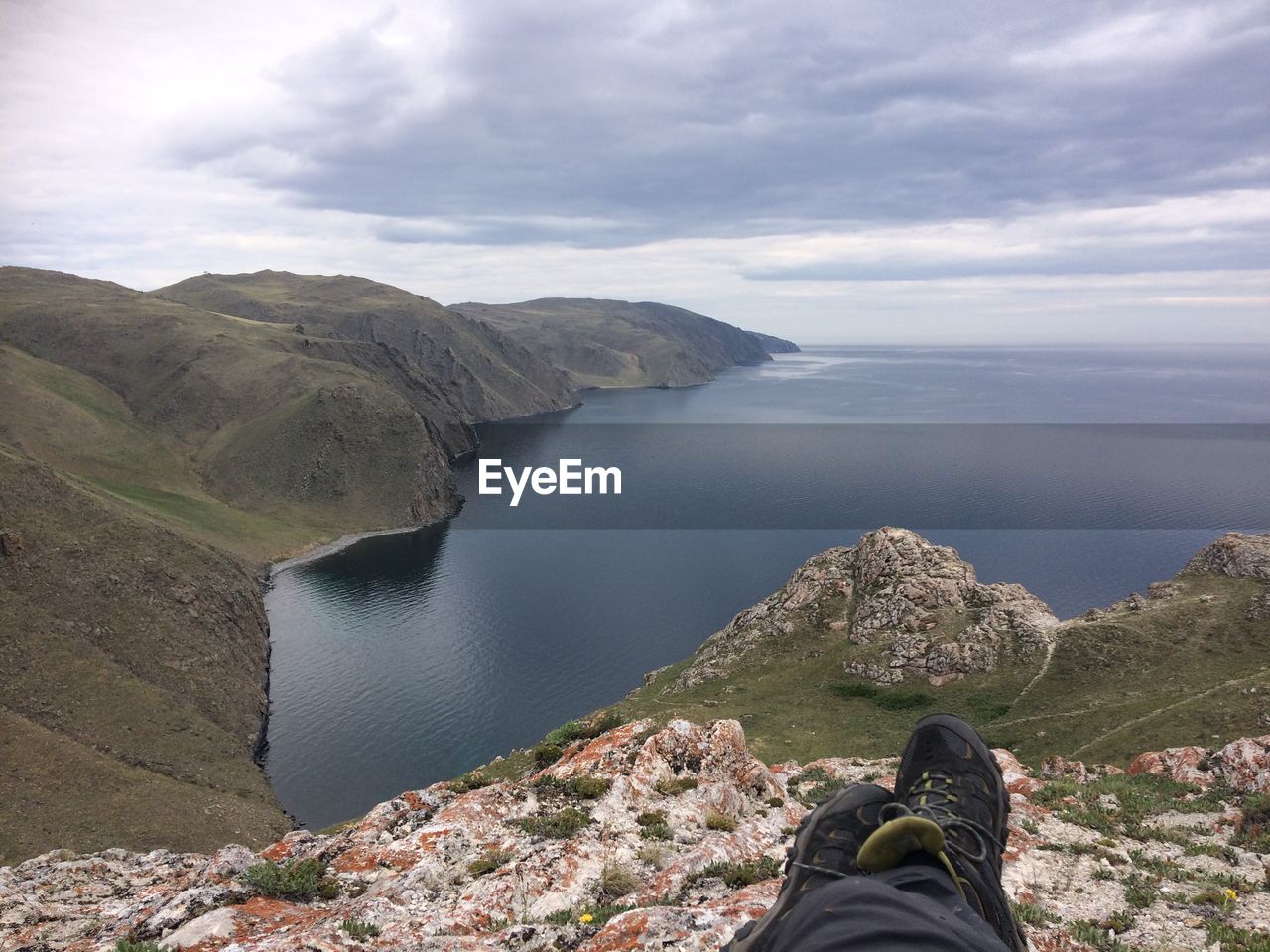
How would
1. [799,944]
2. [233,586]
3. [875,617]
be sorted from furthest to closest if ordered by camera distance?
[233,586]
[875,617]
[799,944]

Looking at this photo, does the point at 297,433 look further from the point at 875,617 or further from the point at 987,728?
the point at 987,728

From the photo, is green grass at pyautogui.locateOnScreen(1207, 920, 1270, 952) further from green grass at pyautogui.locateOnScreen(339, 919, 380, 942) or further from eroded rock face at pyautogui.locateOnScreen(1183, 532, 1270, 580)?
eroded rock face at pyautogui.locateOnScreen(1183, 532, 1270, 580)

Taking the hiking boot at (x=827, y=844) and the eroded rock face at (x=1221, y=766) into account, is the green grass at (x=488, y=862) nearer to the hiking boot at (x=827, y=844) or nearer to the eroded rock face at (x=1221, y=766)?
the hiking boot at (x=827, y=844)

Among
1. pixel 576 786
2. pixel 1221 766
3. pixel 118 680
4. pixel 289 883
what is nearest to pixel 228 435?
pixel 118 680

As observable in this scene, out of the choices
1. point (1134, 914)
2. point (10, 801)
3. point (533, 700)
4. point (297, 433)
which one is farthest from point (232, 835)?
point (297, 433)

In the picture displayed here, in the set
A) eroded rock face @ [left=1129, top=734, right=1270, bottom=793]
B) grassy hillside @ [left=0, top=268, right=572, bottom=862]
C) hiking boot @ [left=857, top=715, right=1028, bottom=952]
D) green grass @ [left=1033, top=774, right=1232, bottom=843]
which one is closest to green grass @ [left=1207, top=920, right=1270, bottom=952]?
hiking boot @ [left=857, top=715, right=1028, bottom=952]

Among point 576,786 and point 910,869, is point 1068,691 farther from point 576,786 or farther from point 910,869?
point 910,869
